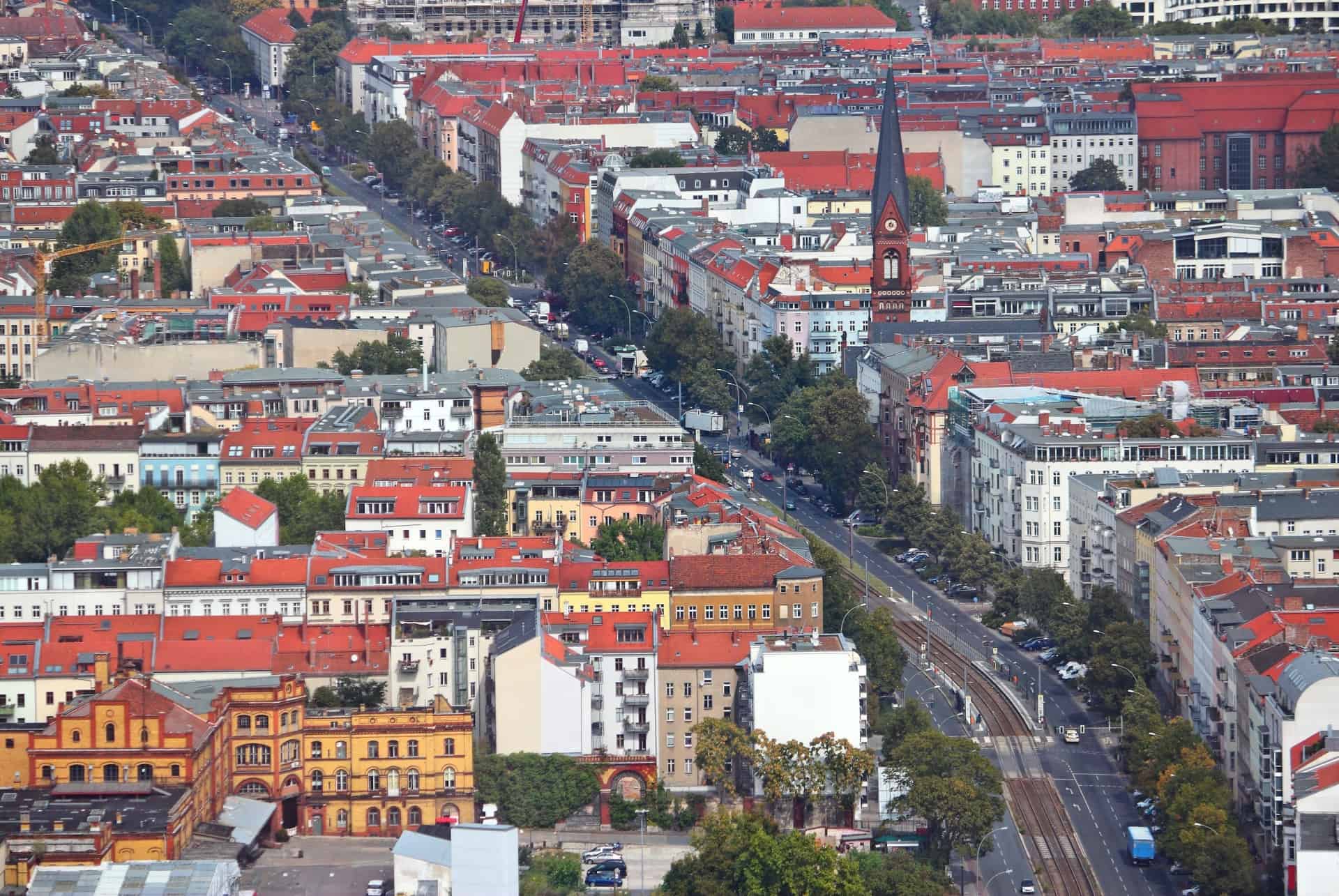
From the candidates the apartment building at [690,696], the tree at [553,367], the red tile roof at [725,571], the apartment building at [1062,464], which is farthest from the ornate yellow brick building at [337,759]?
the tree at [553,367]

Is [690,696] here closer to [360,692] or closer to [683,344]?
[360,692]

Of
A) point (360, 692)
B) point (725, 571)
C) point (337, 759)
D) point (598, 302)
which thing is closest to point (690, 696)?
point (725, 571)

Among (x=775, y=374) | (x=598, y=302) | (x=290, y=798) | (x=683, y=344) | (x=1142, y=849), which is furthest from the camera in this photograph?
(x=598, y=302)

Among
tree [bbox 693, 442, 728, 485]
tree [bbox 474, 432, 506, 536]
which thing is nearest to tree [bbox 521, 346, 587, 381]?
tree [bbox 693, 442, 728, 485]

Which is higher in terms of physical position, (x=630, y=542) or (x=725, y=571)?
(x=725, y=571)

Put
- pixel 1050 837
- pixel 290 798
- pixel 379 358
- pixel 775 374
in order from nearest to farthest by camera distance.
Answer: pixel 1050 837 → pixel 290 798 → pixel 379 358 → pixel 775 374

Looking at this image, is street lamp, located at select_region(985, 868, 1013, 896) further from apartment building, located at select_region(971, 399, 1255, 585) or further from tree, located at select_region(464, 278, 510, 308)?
tree, located at select_region(464, 278, 510, 308)
